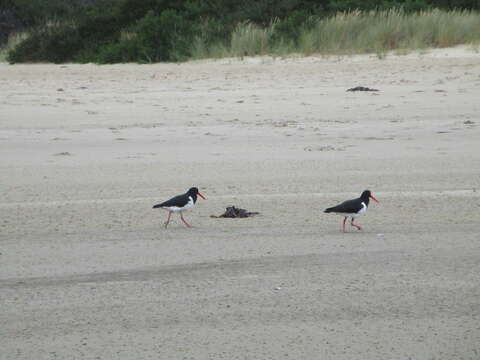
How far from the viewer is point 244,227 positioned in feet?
28.0

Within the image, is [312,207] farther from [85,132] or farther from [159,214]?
[85,132]

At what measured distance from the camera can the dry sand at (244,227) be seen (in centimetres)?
589

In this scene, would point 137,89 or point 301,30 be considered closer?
point 137,89

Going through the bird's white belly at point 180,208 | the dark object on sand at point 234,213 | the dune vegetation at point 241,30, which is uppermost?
the bird's white belly at point 180,208

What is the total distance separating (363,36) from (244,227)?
15535mm

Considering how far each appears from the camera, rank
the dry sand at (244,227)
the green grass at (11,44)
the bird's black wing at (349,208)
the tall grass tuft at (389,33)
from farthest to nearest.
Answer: the green grass at (11,44)
the tall grass tuft at (389,33)
the bird's black wing at (349,208)
the dry sand at (244,227)

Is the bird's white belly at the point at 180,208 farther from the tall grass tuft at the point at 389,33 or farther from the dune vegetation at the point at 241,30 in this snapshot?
the tall grass tuft at the point at 389,33

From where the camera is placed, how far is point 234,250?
778cm

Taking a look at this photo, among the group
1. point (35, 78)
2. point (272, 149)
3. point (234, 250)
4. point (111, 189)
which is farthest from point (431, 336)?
point (35, 78)

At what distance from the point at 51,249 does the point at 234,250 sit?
5.21ft

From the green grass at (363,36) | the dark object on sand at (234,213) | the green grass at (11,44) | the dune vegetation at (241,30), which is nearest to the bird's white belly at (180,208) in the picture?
the dark object on sand at (234,213)

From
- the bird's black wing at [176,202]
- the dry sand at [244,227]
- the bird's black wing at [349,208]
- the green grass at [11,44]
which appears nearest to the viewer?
the dry sand at [244,227]

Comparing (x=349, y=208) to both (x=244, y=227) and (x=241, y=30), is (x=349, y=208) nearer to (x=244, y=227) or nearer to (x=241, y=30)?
(x=244, y=227)

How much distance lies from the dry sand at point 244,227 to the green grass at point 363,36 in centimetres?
502
